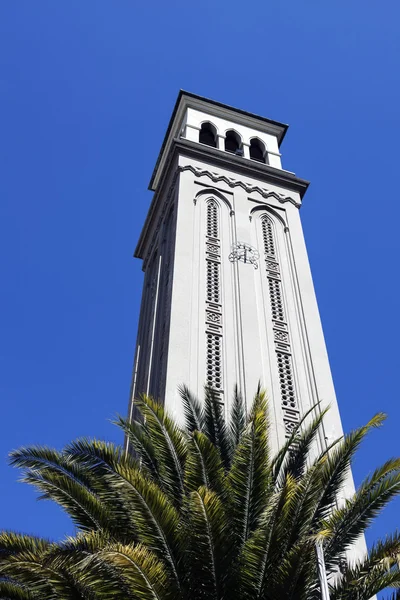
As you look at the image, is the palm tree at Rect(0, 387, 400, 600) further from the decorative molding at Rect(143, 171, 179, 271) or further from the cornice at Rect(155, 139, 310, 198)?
the cornice at Rect(155, 139, 310, 198)

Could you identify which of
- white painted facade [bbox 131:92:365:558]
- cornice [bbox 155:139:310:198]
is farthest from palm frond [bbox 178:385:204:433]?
cornice [bbox 155:139:310:198]

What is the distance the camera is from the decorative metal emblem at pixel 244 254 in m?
20.5

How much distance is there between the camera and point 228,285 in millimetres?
19453

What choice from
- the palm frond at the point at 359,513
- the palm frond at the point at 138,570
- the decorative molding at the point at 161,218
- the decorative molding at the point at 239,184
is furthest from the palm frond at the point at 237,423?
the decorative molding at the point at 239,184

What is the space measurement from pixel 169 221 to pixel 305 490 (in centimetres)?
1535

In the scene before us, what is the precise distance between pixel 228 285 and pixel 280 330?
6.28 feet

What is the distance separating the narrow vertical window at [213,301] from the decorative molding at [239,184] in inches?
50.3

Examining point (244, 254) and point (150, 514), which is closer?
point (150, 514)

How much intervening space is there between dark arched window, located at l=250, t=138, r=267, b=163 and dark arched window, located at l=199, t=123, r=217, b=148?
1.61 metres

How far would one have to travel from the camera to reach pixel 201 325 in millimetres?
17797

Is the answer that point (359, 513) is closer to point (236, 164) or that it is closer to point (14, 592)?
point (14, 592)

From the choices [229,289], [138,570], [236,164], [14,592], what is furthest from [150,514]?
[236,164]

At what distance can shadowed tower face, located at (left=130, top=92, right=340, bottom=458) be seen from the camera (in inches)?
658

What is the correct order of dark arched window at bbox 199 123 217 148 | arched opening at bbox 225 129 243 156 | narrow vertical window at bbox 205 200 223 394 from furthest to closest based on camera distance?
arched opening at bbox 225 129 243 156
dark arched window at bbox 199 123 217 148
narrow vertical window at bbox 205 200 223 394
